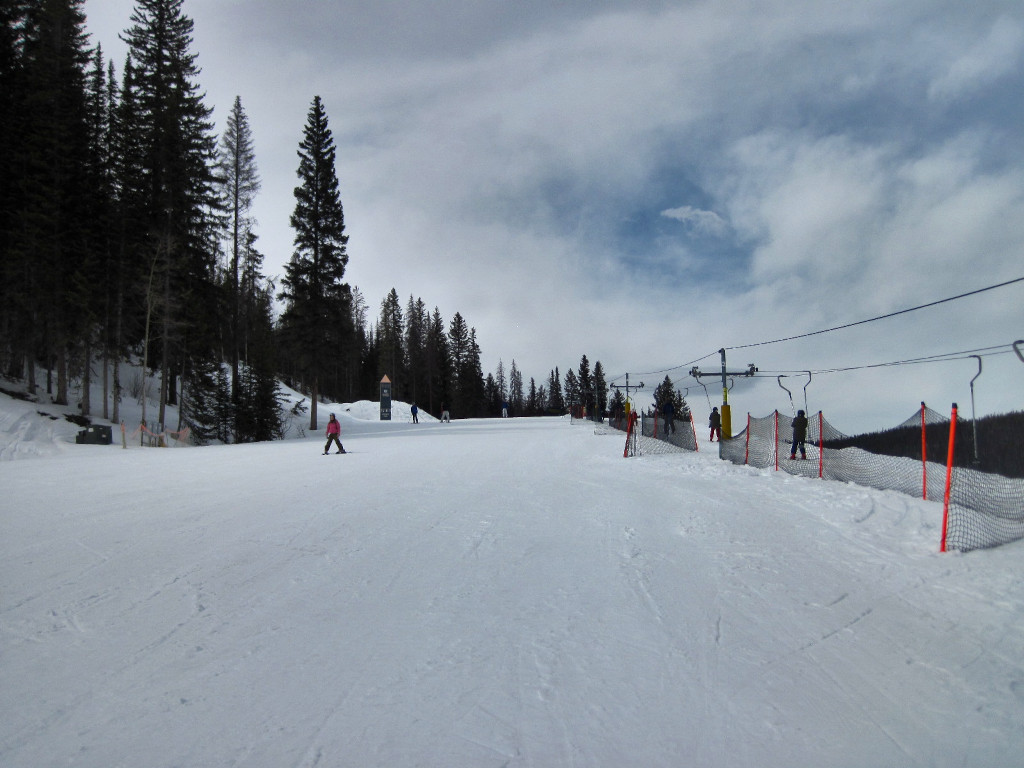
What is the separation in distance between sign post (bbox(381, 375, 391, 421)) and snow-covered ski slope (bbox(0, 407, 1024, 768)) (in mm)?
30523

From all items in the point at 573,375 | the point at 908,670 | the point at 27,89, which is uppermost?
the point at 27,89

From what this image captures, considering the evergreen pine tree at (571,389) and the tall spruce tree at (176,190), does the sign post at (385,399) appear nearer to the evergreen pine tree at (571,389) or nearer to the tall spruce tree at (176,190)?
the tall spruce tree at (176,190)

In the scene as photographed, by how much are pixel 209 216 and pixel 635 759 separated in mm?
30788

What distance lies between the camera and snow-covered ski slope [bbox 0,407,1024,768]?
2766 mm

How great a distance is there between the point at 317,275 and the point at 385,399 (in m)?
12.4

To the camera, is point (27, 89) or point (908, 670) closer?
point (908, 670)

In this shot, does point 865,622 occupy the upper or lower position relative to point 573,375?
lower

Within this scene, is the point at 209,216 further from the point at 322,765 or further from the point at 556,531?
the point at 322,765

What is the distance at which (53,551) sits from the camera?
223 inches

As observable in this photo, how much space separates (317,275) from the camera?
96.4 feet

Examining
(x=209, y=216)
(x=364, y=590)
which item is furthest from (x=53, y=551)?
(x=209, y=216)

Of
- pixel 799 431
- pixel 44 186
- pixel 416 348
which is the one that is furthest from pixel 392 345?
pixel 799 431

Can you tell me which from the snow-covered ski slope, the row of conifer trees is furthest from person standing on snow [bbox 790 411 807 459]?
the row of conifer trees

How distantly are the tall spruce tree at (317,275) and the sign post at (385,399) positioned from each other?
332 inches
